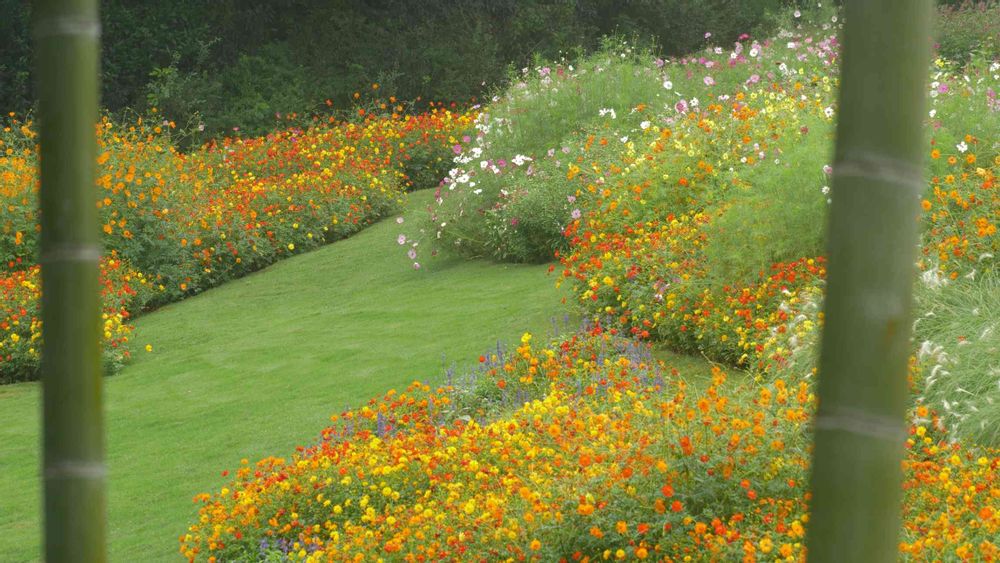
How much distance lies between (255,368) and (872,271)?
337 inches

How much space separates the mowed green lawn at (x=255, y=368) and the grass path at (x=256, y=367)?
0.05 ft

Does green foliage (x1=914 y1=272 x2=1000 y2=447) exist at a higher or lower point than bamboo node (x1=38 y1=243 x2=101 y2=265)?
lower

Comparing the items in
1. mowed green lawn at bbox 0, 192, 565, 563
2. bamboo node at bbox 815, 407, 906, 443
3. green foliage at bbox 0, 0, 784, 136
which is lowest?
mowed green lawn at bbox 0, 192, 565, 563

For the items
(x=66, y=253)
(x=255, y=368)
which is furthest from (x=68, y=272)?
(x=255, y=368)

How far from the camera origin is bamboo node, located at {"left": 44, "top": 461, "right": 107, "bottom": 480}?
128 cm

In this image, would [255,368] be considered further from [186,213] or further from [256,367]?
[186,213]

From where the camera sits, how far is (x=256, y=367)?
928cm

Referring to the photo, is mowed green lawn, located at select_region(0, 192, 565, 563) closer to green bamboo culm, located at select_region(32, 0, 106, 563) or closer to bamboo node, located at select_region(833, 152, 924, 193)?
green bamboo culm, located at select_region(32, 0, 106, 563)

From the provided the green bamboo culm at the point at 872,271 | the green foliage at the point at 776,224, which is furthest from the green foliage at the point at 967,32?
the green bamboo culm at the point at 872,271

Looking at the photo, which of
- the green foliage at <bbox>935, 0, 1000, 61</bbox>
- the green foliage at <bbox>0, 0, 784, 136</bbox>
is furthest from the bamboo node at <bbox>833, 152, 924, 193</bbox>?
the green foliage at <bbox>0, 0, 784, 136</bbox>

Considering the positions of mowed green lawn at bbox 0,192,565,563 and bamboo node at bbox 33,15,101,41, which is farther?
mowed green lawn at bbox 0,192,565,563

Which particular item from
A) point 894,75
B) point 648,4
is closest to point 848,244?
point 894,75

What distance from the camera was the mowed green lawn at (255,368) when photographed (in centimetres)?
671

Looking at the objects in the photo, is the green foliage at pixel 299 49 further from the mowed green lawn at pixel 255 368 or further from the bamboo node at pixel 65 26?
the bamboo node at pixel 65 26
